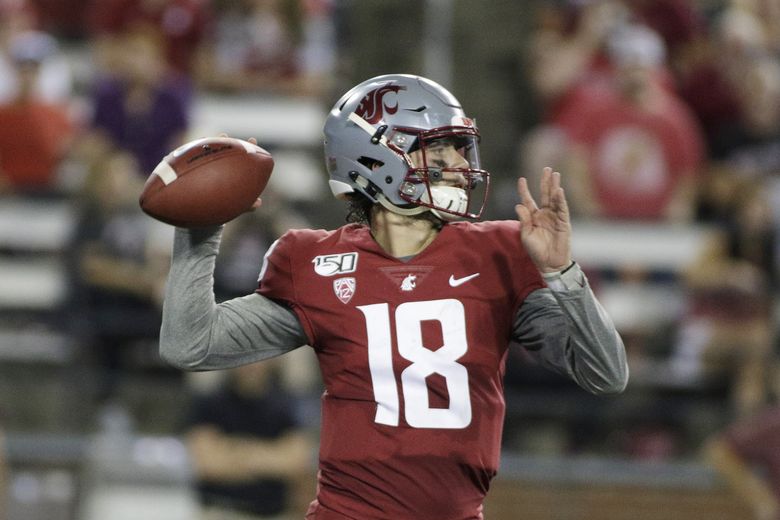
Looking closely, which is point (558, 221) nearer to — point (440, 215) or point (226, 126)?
point (440, 215)

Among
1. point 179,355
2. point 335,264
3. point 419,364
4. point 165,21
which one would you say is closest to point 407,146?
point 335,264

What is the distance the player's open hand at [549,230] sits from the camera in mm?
3465

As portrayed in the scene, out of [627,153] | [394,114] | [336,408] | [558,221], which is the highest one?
[627,153]

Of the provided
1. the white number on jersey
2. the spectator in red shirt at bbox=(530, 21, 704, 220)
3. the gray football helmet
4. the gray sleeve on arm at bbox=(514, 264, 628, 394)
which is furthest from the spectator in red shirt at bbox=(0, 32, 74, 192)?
the gray sleeve on arm at bbox=(514, 264, 628, 394)

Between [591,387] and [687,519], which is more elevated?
[591,387]

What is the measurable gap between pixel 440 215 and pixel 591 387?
1.98 feet

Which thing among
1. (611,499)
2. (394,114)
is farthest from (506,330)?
(611,499)

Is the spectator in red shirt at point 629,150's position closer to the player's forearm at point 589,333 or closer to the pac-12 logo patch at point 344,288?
the pac-12 logo patch at point 344,288

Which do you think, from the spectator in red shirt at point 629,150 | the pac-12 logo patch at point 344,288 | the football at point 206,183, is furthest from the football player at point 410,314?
the spectator in red shirt at point 629,150

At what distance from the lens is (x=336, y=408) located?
367cm

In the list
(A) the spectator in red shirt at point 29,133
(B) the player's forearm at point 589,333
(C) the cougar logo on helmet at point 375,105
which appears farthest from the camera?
(A) the spectator in red shirt at point 29,133

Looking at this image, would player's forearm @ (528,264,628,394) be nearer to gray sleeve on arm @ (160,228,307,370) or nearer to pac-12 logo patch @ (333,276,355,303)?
pac-12 logo patch @ (333,276,355,303)

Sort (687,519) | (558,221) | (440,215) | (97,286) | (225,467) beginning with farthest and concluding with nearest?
(97,286) → (687,519) → (225,467) → (440,215) → (558,221)

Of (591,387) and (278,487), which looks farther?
(278,487)
